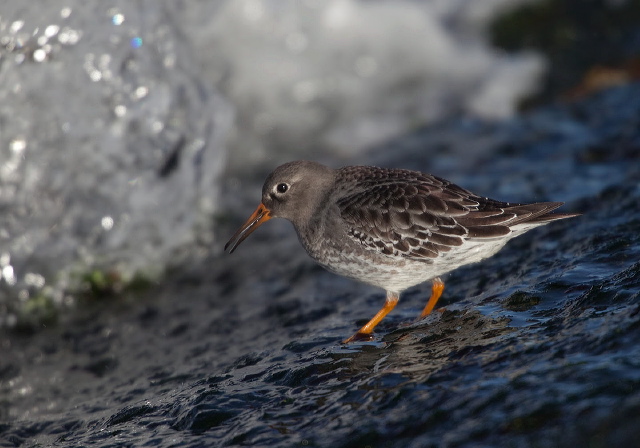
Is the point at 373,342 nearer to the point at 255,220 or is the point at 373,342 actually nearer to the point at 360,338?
the point at 360,338

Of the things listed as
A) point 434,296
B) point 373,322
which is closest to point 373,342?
point 373,322

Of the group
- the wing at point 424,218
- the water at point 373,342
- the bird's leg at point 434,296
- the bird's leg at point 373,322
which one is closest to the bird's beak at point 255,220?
the water at point 373,342

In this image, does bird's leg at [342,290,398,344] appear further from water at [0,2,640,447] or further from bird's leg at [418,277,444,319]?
bird's leg at [418,277,444,319]

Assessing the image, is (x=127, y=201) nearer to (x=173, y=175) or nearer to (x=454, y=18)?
(x=173, y=175)

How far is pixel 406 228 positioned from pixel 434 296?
3.17 feet

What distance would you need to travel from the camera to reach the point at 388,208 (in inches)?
277

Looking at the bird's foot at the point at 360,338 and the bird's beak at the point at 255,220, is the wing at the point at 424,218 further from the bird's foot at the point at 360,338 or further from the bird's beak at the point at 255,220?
the bird's beak at the point at 255,220

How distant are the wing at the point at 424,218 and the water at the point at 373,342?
642mm

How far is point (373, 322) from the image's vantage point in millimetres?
7262

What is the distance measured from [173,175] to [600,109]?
267 inches

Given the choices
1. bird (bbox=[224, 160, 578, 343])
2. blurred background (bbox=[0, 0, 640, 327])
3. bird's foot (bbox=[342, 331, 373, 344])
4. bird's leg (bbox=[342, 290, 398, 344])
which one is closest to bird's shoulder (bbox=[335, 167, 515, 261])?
bird (bbox=[224, 160, 578, 343])

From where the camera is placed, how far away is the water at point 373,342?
505 centimetres

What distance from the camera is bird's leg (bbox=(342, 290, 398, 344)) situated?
23.1ft

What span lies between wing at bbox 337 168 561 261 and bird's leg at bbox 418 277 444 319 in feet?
2.19
